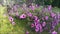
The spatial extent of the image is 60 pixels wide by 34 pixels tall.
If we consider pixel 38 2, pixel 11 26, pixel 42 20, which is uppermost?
pixel 42 20

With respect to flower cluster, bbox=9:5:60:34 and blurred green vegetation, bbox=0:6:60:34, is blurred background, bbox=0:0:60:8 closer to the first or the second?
blurred green vegetation, bbox=0:6:60:34

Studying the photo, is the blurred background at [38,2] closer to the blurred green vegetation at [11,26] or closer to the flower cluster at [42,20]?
the blurred green vegetation at [11,26]

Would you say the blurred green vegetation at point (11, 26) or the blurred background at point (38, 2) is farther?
the blurred background at point (38, 2)

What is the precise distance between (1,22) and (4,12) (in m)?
0.60

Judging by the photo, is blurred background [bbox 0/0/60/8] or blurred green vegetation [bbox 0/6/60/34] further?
blurred background [bbox 0/0/60/8]

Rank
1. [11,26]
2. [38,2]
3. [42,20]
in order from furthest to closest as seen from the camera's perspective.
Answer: [38,2] < [42,20] < [11,26]

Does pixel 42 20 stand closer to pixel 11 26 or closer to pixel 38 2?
pixel 11 26

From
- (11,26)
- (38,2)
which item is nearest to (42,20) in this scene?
(11,26)

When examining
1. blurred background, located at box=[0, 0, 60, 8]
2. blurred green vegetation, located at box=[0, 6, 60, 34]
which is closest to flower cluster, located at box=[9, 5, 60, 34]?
blurred green vegetation, located at box=[0, 6, 60, 34]

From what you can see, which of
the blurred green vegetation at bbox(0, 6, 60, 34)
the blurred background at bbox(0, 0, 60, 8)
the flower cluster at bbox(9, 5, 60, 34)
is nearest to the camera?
the blurred green vegetation at bbox(0, 6, 60, 34)

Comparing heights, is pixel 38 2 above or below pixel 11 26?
below

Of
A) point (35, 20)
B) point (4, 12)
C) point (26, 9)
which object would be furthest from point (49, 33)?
point (4, 12)

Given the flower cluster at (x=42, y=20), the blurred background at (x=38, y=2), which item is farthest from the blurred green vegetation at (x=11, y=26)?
the blurred background at (x=38, y=2)

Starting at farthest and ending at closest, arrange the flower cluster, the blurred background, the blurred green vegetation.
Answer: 1. the blurred background
2. the flower cluster
3. the blurred green vegetation
